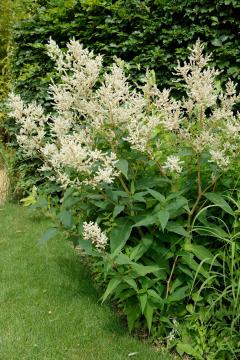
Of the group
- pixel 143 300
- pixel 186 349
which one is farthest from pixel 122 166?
pixel 186 349

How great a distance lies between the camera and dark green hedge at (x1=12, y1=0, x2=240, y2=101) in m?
4.63

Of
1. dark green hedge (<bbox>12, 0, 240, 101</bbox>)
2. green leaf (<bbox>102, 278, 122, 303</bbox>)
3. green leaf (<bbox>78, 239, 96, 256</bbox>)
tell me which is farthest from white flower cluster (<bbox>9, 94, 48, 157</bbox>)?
dark green hedge (<bbox>12, 0, 240, 101</bbox>)

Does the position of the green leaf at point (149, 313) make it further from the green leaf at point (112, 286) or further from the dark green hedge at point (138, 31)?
the dark green hedge at point (138, 31)

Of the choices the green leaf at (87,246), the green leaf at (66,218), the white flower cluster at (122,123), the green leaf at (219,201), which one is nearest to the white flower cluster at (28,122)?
the white flower cluster at (122,123)

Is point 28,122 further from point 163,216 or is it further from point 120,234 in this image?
point 163,216

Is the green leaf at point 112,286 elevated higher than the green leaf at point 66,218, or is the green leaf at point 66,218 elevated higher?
the green leaf at point 66,218

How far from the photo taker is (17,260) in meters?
4.42

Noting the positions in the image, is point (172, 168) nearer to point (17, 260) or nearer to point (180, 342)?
point (180, 342)

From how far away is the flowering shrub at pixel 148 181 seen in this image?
8.67 ft

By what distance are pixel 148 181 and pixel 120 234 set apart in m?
0.36

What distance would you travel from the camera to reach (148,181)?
9.31 feet

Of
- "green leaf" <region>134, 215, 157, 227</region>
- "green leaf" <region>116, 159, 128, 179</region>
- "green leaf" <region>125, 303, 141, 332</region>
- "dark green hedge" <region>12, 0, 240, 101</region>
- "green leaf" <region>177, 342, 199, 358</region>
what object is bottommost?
"green leaf" <region>177, 342, 199, 358</region>

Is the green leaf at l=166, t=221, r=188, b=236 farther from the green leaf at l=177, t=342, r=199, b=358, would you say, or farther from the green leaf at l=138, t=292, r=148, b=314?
the green leaf at l=177, t=342, r=199, b=358

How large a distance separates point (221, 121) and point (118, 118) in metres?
0.64
